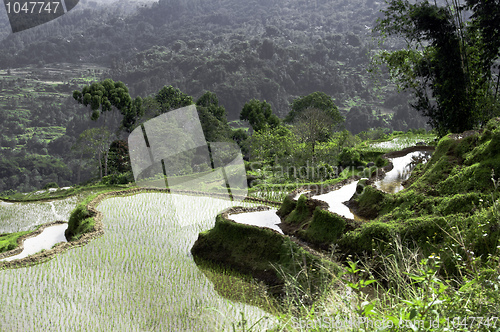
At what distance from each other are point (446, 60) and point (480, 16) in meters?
1.61

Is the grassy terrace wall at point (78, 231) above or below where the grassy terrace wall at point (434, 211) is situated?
below

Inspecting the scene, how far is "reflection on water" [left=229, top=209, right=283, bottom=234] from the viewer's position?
10117 mm

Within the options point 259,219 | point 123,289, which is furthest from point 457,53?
point 123,289

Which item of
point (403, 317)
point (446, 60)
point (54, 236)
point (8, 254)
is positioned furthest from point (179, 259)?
point (446, 60)

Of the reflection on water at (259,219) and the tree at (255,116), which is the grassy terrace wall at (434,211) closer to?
the reflection on water at (259,219)

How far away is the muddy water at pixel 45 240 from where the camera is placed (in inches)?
474

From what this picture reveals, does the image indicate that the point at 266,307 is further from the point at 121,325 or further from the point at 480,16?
the point at 480,16

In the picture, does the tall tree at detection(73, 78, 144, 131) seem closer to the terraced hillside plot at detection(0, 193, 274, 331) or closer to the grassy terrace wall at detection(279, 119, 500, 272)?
the terraced hillside plot at detection(0, 193, 274, 331)

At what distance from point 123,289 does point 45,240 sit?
6908 mm

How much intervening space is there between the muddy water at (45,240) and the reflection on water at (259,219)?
6.39 metres

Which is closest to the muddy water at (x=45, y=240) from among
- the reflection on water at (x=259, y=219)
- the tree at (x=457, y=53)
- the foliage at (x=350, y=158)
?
the reflection on water at (x=259, y=219)

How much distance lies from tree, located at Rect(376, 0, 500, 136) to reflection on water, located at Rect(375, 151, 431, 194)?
6.39ft

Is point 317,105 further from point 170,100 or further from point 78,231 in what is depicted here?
point 78,231

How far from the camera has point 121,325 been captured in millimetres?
6242
